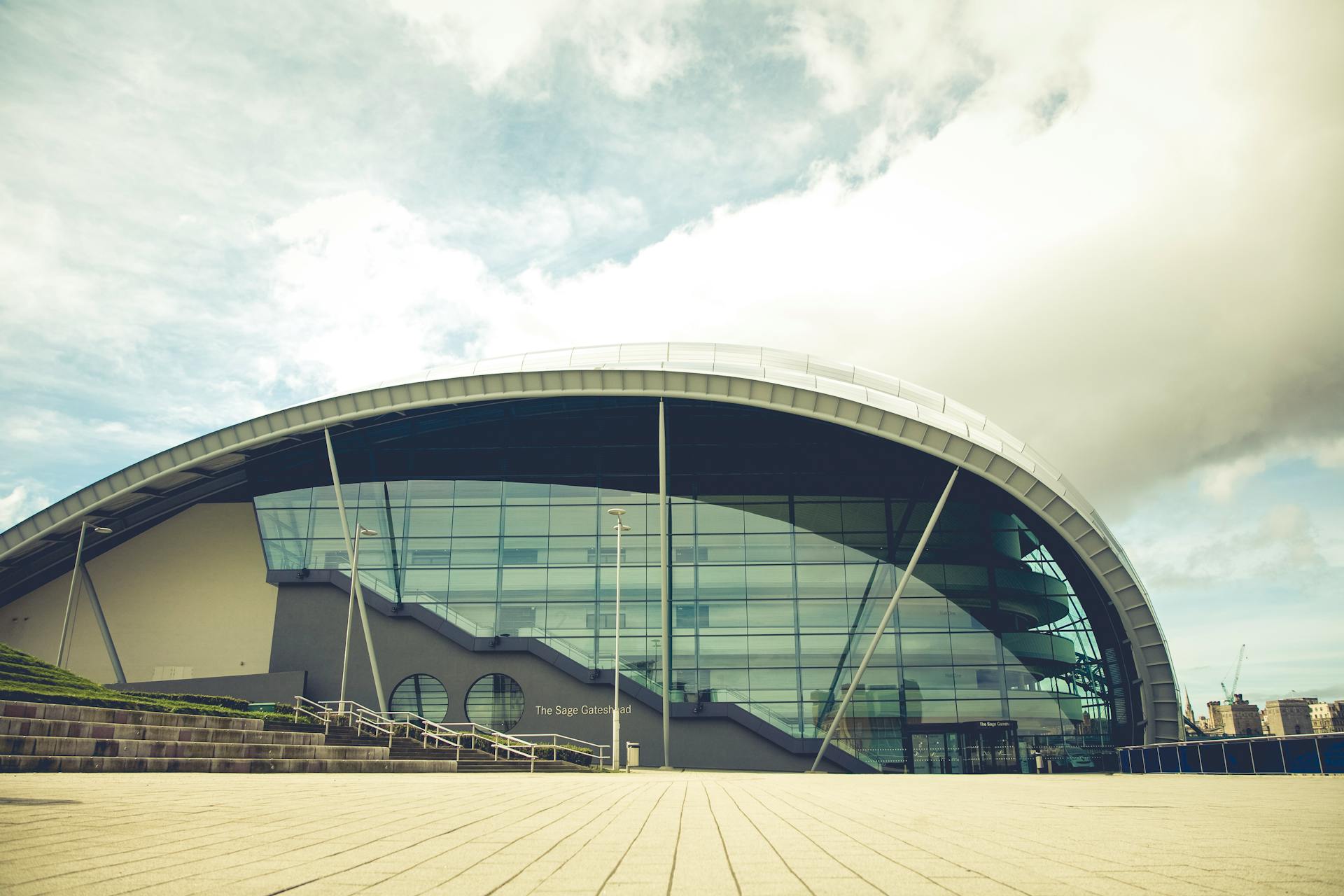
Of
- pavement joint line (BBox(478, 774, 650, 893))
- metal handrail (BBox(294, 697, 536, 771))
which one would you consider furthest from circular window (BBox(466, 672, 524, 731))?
pavement joint line (BBox(478, 774, 650, 893))

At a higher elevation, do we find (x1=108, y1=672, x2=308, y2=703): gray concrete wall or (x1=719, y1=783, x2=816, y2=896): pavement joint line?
(x1=108, y1=672, x2=308, y2=703): gray concrete wall

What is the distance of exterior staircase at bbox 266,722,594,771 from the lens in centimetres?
2767

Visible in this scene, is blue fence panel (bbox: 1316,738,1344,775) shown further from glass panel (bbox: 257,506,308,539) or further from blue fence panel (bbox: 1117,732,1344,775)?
glass panel (bbox: 257,506,308,539)

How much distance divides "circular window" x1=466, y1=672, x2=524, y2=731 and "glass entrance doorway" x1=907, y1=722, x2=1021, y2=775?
52.1 ft

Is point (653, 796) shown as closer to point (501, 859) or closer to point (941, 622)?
point (501, 859)

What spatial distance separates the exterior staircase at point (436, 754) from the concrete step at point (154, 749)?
4.35 meters

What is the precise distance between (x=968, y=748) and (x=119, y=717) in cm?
2953

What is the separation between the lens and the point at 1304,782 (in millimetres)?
18344

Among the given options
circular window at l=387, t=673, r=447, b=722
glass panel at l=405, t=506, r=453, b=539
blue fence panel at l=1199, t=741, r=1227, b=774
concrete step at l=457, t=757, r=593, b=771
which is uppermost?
glass panel at l=405, t=506, r=453, b=539

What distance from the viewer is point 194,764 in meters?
17.2

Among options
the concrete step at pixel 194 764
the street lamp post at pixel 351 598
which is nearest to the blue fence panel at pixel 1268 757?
the concrete step at pixel 194 764

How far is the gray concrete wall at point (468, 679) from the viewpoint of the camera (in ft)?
117

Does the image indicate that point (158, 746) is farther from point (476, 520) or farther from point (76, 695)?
point (476, 520)

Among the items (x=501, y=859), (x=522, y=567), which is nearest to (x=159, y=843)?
(x=501, y=859)
